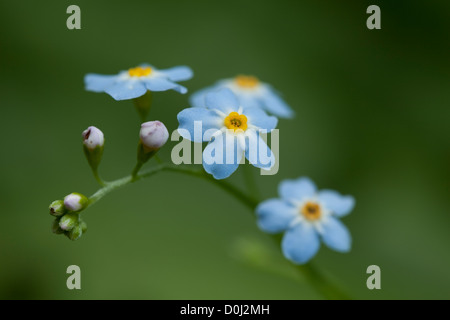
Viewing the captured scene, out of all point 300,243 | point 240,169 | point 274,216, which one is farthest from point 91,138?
point 240,169

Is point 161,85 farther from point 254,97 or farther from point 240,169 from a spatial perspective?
point 240,169

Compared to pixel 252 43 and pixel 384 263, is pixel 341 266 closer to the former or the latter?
pixel 384 263

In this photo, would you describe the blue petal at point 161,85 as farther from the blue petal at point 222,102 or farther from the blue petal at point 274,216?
the blue petal at point 274,216

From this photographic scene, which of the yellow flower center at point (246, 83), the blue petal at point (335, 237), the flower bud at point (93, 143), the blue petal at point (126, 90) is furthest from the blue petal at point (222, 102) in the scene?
the yellow flower center at point (246, 83)

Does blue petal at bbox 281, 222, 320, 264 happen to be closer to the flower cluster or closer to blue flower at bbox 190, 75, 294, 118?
the flower cluster

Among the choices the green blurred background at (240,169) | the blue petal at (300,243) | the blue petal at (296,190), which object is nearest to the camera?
the blue petal at (300,243)

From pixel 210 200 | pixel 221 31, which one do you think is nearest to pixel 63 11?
pixel 221 31
